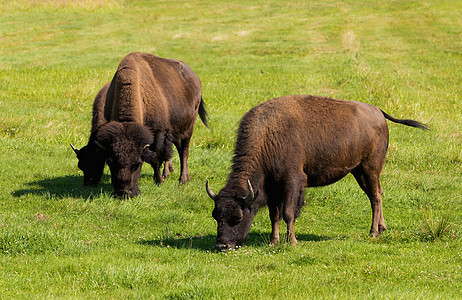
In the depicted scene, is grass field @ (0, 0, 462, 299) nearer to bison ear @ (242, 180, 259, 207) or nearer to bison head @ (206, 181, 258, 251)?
bison head @ (206, 181, 258, 251)

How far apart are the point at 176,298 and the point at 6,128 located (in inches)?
478

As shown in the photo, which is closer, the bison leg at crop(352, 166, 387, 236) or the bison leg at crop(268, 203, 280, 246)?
the bison leg at crop(268, 203, 280, 246)

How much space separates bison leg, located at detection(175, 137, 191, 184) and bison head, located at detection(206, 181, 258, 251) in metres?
4.79

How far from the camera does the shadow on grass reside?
26.6ft

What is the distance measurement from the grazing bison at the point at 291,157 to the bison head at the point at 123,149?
2.51 metres

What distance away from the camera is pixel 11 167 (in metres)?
12.7

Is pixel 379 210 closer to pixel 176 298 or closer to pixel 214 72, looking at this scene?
pixel 176 298

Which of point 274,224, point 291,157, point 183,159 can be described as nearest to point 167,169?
point 183,159

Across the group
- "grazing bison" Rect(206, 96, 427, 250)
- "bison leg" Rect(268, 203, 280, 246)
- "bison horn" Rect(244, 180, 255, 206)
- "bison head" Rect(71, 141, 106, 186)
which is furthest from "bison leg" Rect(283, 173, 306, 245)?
"bison head" Rect(71, 141, 106, 186)

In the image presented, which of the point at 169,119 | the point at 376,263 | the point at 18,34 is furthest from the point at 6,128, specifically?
the point at 18,34

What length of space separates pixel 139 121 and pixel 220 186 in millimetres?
2409

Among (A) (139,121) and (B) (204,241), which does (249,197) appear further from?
(A) (139,121)

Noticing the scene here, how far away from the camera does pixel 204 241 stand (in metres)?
8.50

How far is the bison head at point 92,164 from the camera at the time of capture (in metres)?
11.5
